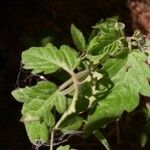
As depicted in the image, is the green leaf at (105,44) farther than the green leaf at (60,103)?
Yes

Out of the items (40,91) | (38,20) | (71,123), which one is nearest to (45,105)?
(40,91)

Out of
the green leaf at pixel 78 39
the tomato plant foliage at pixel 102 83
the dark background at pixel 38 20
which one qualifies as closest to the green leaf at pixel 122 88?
the tomato plant foliage at pixel 102 83

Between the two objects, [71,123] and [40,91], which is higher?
[40,91]

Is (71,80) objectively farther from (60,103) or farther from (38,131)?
(38,131)

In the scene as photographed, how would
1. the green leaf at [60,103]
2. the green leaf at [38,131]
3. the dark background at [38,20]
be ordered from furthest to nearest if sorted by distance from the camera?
1. the dark background at [38,20]
2. the green leaf at [38,131]
3. the green leaf at [60,103]

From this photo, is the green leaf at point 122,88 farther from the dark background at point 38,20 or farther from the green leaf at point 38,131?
the dark background at point 38,20

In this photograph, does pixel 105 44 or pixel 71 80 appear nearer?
pixel 71 80

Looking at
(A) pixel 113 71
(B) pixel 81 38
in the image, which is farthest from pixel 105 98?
(B) pixel 81 38
